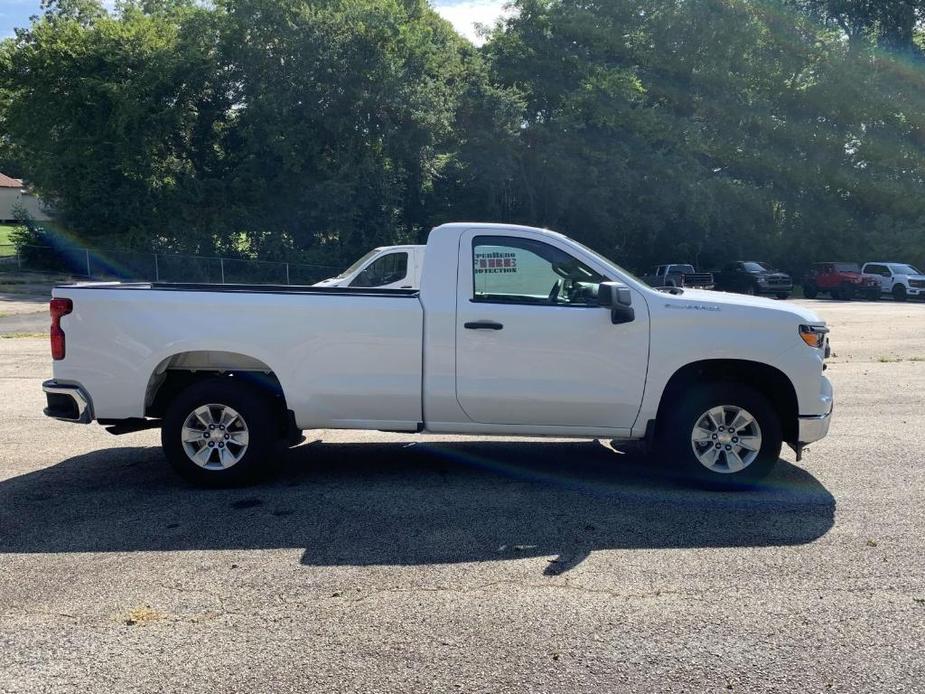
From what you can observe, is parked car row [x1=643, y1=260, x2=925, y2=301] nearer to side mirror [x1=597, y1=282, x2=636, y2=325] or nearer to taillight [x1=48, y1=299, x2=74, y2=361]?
side mirror [x1=597, y1=282, x2=636, y2=325]

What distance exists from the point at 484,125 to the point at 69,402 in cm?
3406

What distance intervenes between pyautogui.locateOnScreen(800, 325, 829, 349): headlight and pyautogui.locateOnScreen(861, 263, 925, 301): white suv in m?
33.1

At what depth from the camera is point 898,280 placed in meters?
35.9

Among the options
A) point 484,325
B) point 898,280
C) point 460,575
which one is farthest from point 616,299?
point 898,280

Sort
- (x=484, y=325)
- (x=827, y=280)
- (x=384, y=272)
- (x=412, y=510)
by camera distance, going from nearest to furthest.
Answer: (x=412, y=510) → (x=484, y=325) → (x=384, y=272) → (x=827, y=280)

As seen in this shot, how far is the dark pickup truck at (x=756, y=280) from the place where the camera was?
3747 centimetres

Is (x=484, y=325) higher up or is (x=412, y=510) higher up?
(x=484, y=325)

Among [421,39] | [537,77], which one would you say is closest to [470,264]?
[421,39]

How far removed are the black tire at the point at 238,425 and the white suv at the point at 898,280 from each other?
35385mm

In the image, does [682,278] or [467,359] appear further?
[682,278]

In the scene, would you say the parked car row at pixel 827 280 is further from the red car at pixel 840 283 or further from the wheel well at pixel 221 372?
the wheel well at pixel 221 372

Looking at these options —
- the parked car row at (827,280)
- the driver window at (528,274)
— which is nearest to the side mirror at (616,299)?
the driver window at (528,274)

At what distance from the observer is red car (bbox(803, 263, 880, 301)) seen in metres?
36.9

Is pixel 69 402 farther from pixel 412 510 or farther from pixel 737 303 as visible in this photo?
pixel 737 303
